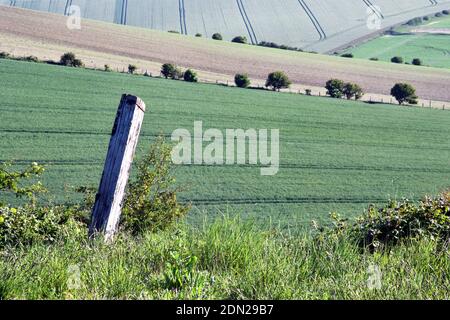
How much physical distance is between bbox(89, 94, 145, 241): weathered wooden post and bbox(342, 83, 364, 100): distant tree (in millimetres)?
41817

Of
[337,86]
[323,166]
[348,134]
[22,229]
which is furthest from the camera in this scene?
[337,86]

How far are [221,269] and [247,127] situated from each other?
25807 mm

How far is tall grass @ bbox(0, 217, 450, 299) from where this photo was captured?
179 inches

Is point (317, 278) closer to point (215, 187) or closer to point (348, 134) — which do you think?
point (215, 187)

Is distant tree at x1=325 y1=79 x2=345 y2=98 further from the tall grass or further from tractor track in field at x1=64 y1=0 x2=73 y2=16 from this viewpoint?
the tall grass

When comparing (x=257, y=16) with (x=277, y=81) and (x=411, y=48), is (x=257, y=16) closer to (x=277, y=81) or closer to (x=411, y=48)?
(x=411, y=48)

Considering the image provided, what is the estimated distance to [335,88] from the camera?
46281mm

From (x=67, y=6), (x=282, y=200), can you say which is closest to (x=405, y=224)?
(x=282, y=200)

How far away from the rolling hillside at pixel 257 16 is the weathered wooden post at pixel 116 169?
70863mm

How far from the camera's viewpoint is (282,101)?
40062 mm

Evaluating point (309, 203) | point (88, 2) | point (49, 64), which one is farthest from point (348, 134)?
point (88, 2)

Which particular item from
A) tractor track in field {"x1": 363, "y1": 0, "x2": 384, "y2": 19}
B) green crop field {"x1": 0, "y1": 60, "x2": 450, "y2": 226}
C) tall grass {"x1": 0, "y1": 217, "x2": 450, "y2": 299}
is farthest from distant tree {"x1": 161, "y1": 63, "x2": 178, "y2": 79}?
tractor track in field {"x1": 363, "y1": 0, "x2": 384, "y2": 19}

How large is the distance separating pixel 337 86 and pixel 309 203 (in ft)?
92.5

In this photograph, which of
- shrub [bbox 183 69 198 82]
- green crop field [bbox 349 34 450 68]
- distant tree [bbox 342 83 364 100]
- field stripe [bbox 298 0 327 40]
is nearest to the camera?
shrub [bbox 183 69 198 82]
